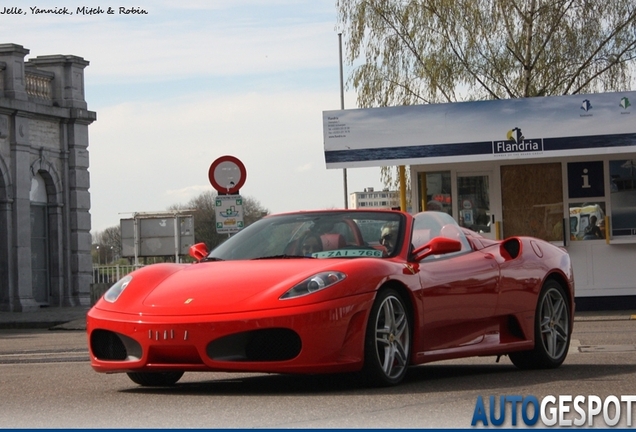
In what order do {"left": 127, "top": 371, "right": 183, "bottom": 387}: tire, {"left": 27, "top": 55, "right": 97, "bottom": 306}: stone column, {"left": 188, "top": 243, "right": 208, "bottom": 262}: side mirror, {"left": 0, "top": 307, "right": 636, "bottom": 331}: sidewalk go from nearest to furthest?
1. {"left": 127, "top": 371, "right": 183, "bottom": 387}: tire
2. {"left": 188, "top": 243, "right": 208, "bottom": 262}: side mirror
3. {"left": 0, "top": 307, "right": 636, "bottom": 331}: sidewalk
4. {"left": 27, "top": 55, "right": 97, "bottom": 306}: stone column

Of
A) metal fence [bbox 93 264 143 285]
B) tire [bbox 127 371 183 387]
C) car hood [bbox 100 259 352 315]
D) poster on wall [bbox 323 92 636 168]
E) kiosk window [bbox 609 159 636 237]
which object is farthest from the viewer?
metal fence [bbox 93 264 143 285]

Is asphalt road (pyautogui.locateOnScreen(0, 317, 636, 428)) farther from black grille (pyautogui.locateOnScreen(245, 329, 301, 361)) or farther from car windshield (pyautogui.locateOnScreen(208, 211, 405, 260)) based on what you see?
car windshield (pyautogui.locateOnScreen(208, 211, 405, 260))

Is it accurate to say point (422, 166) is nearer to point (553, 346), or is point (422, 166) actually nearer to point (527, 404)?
point (553, 346)

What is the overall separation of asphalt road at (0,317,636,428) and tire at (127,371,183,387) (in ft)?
0.34

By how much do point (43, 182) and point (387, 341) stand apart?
2838cm

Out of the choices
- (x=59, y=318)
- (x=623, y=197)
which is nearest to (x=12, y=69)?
(x=59, y=318)

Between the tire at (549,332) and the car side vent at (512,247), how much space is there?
0.46m

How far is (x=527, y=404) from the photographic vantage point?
7414mm

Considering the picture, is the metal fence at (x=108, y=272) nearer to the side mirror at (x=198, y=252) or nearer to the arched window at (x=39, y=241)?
the arched window at (x=39, y=241)

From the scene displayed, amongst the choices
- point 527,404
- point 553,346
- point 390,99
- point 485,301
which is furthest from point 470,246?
point 390,99

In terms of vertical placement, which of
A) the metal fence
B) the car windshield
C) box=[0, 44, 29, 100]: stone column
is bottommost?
the metal fence

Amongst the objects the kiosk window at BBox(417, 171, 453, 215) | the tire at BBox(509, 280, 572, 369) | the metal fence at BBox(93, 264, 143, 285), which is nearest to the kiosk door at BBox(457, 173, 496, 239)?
the kiosk window at BBox(417, 171, 453, 215)

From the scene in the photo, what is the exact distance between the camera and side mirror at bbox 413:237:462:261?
9.55 m

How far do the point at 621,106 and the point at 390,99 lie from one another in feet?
42.3
